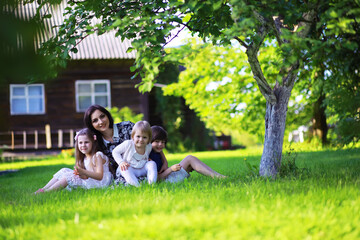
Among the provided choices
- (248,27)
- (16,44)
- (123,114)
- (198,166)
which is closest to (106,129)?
(198,166)

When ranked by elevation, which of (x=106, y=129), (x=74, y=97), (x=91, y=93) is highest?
(x=91, y=93)

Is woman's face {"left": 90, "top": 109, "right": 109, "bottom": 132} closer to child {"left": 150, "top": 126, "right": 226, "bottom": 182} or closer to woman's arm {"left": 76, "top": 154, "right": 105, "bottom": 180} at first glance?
woman's arm {"left": 76, "top": 154, "right": 105, "bottom": 180}

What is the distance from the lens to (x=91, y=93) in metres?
15.2

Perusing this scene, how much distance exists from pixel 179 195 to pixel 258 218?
1.16 m

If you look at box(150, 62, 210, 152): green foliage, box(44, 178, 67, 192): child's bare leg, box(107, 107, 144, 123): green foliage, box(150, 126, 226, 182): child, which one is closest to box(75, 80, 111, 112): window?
box(107, 107, 144, 123): green foliage

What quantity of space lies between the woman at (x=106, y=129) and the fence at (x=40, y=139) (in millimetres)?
9763

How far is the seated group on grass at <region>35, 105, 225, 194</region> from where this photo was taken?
4605 millimetres

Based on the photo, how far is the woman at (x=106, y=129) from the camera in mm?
5066

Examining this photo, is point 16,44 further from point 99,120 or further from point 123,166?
point 99,120

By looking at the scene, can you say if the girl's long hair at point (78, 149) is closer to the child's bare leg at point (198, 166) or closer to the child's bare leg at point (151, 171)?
the child's bare leg at point (151, 171)

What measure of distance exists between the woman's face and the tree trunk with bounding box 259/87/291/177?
2180 millimetres

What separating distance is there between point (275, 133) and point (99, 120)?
232 cm

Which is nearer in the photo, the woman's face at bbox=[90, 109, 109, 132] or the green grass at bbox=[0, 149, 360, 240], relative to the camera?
the green grass at bbox=[0, 149, 360, 240]

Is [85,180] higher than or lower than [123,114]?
lower
